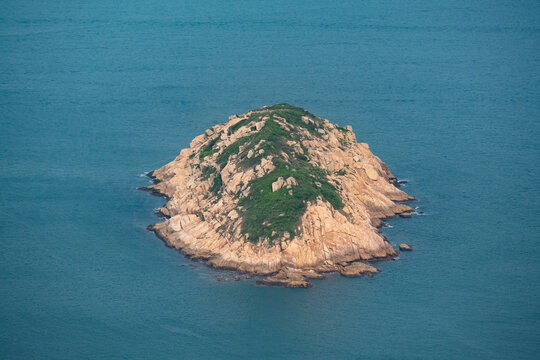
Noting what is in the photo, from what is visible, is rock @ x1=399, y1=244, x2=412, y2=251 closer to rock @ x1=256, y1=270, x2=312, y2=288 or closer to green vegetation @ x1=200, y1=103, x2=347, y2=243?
green vegetation @ x1=200, y1=103, x2=347, y2=243

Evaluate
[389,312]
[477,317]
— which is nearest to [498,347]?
[477,317]

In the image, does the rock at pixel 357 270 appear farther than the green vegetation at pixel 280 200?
No

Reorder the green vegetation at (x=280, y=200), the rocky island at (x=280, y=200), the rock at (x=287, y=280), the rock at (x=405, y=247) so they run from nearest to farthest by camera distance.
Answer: the rock at (x=287, y=280) < the rocky island at (x=280, y=200) < the green vegetation at (x=280, y=200) < the rock at (x=405, y=247)

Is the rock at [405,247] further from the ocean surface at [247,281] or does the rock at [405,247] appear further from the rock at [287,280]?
the rock at [287,280]

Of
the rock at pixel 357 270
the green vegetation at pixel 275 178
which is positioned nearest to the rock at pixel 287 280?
the green vegetation at pixel 275 178

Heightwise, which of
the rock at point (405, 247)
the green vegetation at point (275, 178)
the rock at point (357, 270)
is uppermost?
the green vegetation at point (275, 178)

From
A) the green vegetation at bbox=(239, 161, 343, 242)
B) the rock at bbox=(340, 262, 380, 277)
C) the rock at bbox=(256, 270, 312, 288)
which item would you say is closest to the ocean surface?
the rock at bbox=(256, 270, 312, 288)

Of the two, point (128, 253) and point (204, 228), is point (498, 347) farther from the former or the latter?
point (128, 253)

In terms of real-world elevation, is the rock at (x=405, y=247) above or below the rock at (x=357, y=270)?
above
